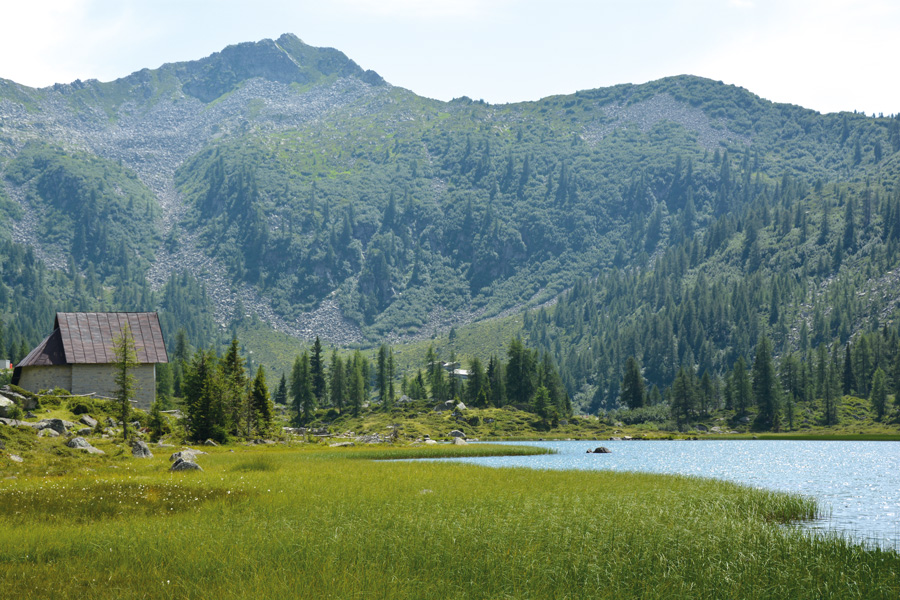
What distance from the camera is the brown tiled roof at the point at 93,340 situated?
281 feet

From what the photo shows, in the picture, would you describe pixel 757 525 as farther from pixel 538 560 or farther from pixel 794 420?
pixel 794 420

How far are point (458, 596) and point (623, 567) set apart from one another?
5.98 metres

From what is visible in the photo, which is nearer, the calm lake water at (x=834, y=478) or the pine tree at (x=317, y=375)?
the calm lake water at (x=834, y=478)

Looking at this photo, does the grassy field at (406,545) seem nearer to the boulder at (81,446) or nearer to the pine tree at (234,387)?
the boulder at (81,446)

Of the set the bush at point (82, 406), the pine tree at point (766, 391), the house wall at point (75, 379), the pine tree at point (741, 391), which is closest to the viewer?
the bush at point (82, 406)

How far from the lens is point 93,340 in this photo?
3482 inches

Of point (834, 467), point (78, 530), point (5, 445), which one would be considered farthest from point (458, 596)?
point (834, 467)

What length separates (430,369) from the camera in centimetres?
Answer: 19975

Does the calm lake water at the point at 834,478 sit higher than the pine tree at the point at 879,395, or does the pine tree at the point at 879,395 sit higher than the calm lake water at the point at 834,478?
the calm lake water at the point at 834,478

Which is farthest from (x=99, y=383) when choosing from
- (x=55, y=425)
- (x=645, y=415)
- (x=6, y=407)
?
(x=645, y=415)

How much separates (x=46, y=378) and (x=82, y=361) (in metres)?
4.65

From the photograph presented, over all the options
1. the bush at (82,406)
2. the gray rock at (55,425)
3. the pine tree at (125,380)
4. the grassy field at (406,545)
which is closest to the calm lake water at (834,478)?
the grassy field at (406,545)

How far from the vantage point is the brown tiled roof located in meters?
85.8

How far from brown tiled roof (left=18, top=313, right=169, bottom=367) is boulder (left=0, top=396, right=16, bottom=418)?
811 inches
